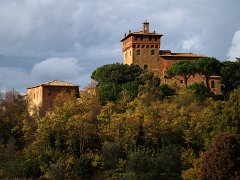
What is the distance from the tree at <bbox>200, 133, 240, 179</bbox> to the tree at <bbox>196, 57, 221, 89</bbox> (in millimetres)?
23463

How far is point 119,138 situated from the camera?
3822 cm

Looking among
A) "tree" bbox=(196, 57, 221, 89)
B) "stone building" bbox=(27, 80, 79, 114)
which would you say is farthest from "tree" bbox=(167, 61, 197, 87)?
"stone building" bbox=(27, 80, 79, 114)

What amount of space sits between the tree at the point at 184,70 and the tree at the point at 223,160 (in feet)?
77.4

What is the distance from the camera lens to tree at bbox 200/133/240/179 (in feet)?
95.9

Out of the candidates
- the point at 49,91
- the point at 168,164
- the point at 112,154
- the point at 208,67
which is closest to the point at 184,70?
the point at 208,67

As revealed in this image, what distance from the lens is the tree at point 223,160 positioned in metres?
29.2

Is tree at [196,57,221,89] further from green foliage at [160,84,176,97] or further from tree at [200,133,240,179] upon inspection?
tree at [200,133,240,179]

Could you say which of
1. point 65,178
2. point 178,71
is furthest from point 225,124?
point 178,71

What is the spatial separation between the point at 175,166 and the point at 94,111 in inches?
374

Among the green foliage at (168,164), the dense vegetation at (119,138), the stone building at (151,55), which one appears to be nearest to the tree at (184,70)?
the stone building at (151,55)

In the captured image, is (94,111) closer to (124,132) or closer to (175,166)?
→ (124,132)

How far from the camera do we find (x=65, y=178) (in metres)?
36.6

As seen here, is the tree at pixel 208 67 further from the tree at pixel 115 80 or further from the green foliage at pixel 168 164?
the green foliage at pixel 168 164

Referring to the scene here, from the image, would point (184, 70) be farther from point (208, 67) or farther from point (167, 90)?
point (167, 90)
